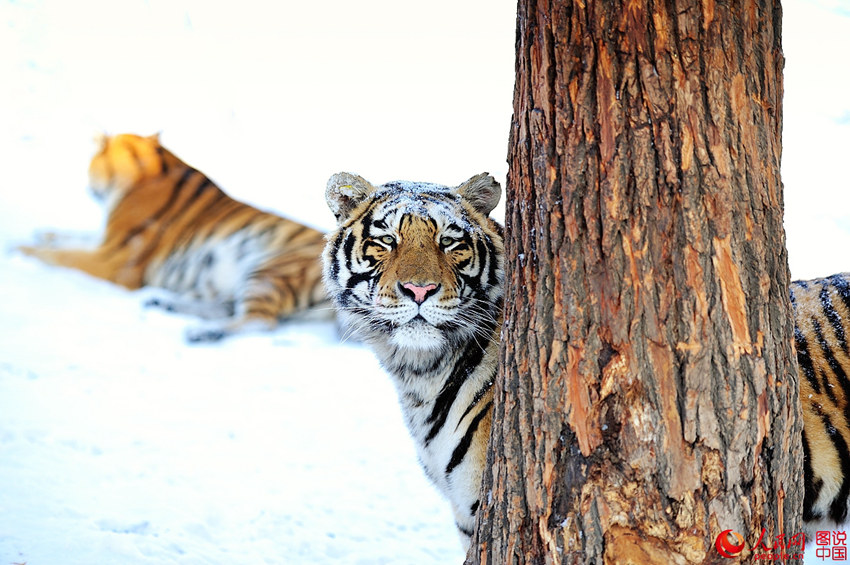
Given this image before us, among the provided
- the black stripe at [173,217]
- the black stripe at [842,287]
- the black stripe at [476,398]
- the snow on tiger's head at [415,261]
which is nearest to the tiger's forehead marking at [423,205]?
the snow on tiger's head at [415,261]

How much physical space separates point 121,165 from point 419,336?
3899mm

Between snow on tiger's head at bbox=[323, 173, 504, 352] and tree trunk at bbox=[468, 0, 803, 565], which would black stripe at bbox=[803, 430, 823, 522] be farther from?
snow on tiger's head at bbox=[323, 173, 504, 352]

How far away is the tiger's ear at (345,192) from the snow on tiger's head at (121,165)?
134 inches

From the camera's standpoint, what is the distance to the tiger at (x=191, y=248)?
178 inches

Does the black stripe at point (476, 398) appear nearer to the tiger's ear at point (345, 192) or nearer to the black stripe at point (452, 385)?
the black stripe at point (452, 385)

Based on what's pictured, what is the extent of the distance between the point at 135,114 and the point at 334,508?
14.6 feet

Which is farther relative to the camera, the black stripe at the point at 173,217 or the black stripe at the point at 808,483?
the black stripe at the point at 173,217

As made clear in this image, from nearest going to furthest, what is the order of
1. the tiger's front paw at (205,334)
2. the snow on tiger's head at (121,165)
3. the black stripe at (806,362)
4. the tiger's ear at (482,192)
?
the black stripe at (806,362)
the tiger's ear at (482,192)
the tiger's front paw at (205,334)
the snow on tiger's head at (121,165)

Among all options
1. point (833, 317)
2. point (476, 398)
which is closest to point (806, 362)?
point (833, 317)

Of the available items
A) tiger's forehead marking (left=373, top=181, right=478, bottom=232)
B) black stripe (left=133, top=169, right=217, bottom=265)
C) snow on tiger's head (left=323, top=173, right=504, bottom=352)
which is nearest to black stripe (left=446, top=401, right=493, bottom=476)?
snow on tiger's head (left=323, top=173, right=504, bottom=352)

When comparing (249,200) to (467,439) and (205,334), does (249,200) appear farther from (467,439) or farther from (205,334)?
(467,439)

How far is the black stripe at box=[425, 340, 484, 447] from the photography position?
2.10 metres

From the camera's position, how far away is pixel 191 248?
5090mm

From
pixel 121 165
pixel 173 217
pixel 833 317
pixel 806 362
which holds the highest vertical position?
pixel 121 165
